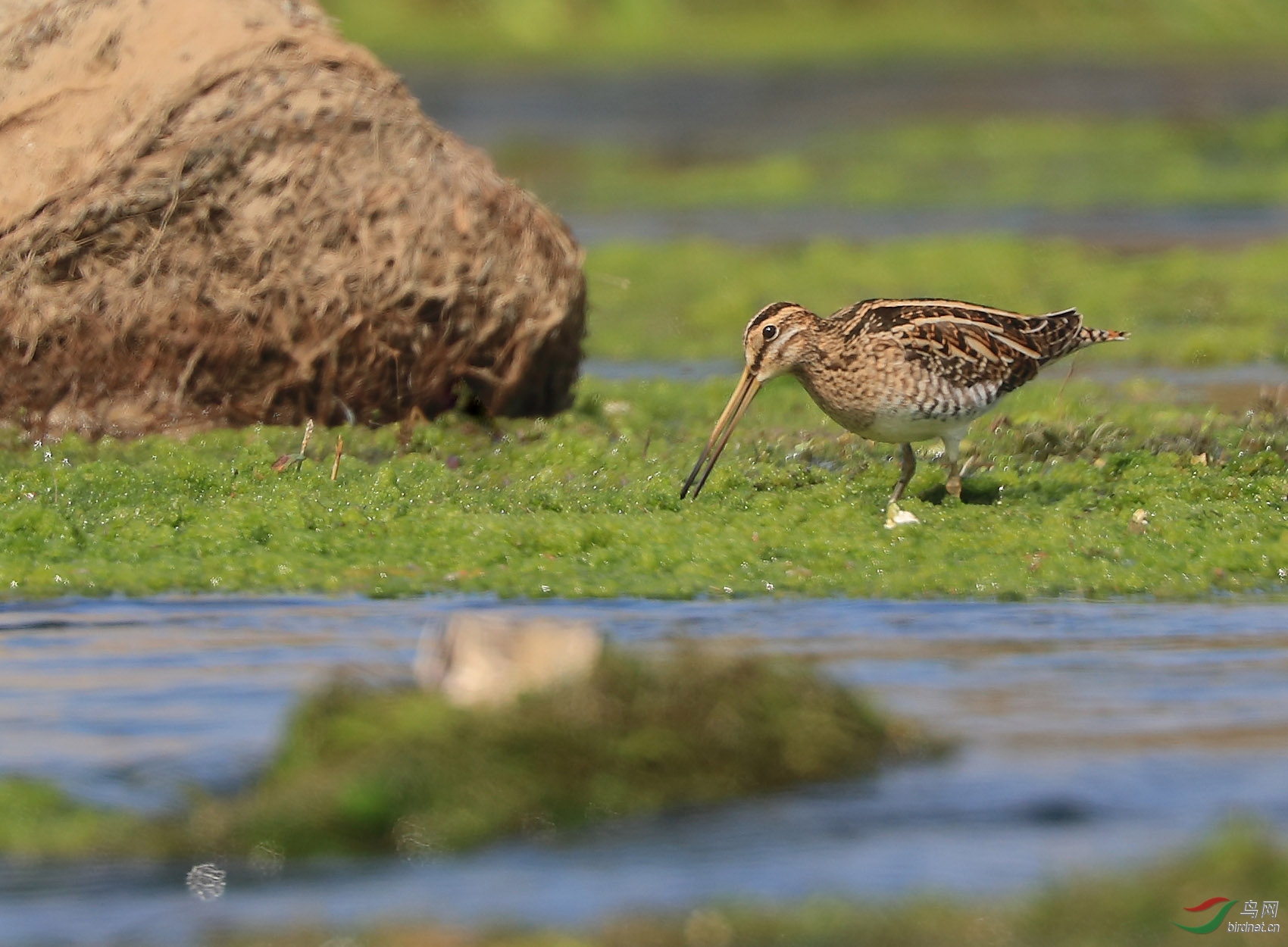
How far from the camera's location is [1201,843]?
5.86 m

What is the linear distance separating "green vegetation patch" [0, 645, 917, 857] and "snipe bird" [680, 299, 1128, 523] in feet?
11.9

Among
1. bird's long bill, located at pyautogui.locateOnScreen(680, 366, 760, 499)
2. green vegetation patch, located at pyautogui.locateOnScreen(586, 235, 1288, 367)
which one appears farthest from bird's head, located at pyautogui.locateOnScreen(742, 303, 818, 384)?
green vegetation patch, located at pyautogui.locateOnScreen(586, 235, 1288, 367)

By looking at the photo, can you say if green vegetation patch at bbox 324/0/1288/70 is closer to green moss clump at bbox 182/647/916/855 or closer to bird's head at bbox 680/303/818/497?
bird's head at bbox 680/303/818/497

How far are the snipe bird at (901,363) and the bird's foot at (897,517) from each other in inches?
0.4

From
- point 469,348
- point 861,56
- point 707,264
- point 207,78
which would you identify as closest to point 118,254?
point 207,78

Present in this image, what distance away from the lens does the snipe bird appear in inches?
405

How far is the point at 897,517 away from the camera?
33.7 feet

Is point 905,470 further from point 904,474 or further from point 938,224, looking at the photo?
point 938,224

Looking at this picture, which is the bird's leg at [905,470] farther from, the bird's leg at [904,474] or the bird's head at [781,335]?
the bird's head at [781,335]

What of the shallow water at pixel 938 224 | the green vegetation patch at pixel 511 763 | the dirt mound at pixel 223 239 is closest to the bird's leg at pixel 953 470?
the dirt mound at pixel 223 239

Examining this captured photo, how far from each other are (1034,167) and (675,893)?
28.5 m

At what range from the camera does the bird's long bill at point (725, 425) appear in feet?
35.1

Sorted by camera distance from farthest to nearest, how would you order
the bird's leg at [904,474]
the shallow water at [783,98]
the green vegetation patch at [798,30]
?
the green vegetation patch at [798,30]
the shallow water at [783,98]
the bird's leg at [904,474]

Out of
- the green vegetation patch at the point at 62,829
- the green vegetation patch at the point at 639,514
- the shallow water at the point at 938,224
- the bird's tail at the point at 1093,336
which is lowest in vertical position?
the shallow water at the point at 938,224
